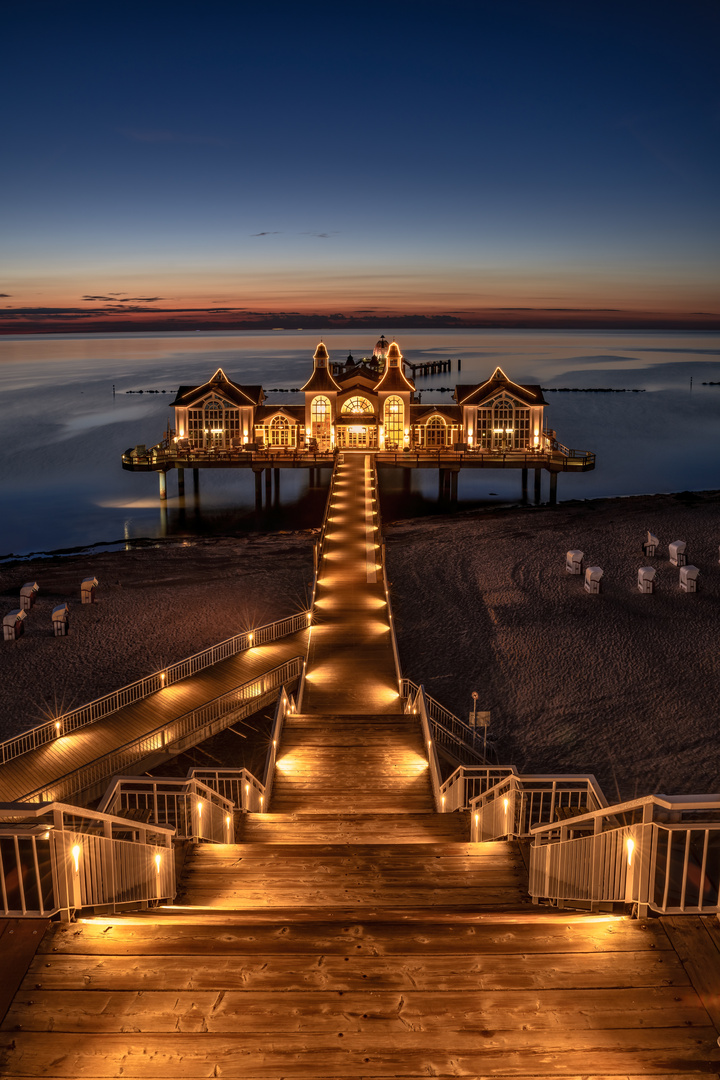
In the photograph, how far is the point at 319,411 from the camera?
2026 inches

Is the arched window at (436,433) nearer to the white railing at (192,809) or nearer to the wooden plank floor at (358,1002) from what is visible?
the white railing at (192,809)

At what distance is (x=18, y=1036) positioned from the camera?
4.55 meters

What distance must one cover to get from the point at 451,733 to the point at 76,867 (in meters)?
11.5

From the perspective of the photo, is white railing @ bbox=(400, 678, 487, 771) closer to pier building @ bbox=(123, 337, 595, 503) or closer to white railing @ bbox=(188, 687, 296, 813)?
white railing @ bbox=(188, 687, 296, 813)

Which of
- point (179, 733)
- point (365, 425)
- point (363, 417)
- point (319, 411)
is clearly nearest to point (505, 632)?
point (179, 733)

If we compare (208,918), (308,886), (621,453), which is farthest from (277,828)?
(621,453)

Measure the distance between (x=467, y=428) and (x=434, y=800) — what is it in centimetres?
4160

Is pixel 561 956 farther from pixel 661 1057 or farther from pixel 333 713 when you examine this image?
pixel 333 713

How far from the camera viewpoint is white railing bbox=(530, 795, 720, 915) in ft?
17.4

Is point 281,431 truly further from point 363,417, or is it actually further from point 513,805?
point 513,805

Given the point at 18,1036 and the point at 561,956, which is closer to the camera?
the point at 18,1036

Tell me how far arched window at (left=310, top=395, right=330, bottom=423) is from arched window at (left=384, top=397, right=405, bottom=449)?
144 inches

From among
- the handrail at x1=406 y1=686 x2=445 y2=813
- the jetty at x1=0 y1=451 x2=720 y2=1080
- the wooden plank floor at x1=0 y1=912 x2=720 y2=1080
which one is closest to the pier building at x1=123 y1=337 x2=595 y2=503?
the handrail at x1=406 y1=686 x2=445 y2=813

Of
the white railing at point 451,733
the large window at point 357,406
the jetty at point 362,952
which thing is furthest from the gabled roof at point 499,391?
the jetty at point 362,952
